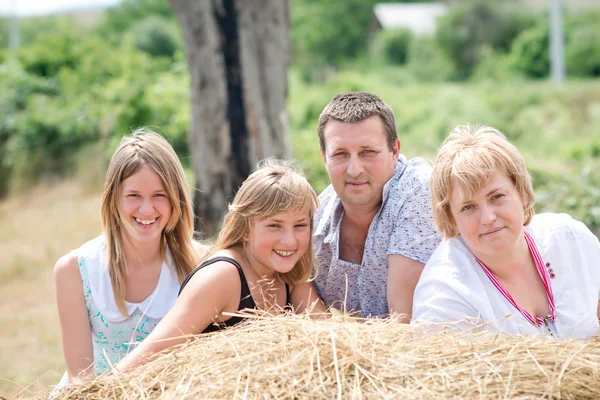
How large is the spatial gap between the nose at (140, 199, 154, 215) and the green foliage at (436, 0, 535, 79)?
27226 mm

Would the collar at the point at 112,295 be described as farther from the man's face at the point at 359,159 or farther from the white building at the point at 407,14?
the white building at the point at 407,14

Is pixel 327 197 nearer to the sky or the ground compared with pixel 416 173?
nearer to the ground

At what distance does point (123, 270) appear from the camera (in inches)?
134

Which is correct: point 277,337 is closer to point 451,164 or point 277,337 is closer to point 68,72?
point 451,164

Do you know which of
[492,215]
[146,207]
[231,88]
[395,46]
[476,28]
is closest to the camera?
[492,215]

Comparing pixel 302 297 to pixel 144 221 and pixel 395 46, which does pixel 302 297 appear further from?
pixel 395 46

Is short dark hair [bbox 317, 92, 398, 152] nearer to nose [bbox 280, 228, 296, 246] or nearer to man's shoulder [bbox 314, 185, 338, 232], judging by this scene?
man's shoulder [bbox 314, 185, 338, 232]

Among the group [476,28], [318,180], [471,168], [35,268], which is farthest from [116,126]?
[476,28]

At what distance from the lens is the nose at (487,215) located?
274cm

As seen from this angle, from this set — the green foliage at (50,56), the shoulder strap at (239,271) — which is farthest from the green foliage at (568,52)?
the shoulder strap at (239,271)

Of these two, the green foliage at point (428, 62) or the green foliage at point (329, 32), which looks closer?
the green foliage at point (428, 62)

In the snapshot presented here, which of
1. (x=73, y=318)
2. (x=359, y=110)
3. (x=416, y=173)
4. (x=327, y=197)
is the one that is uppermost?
(x=359, y=110)

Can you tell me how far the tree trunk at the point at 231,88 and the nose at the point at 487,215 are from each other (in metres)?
3.79

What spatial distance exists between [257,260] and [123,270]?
71cm
